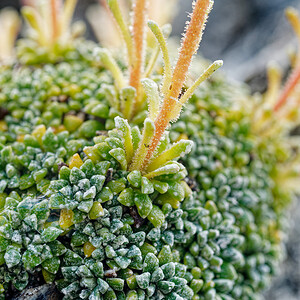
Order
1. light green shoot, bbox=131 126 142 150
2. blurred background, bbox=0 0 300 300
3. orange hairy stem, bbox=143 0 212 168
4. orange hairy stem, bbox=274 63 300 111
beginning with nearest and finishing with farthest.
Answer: orange hairy stem, bbox=143 0 212 168, light green shoot, bbox=131 126 142 150, orange hairy stem, bbox=274 63 300 111, blurred background, bbox=0 0 300 300

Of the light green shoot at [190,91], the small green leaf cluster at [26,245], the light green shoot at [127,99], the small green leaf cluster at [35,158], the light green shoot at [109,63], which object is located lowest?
the small green leaf cluster at [26,245]

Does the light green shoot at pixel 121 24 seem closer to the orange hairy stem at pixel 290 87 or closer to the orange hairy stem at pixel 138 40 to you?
the orange hairy stem at pixel 138 40

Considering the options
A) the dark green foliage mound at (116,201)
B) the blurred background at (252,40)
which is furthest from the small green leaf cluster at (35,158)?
the blurred background at (252,40)

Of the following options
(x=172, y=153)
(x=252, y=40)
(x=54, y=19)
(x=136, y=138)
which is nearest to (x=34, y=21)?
(x=54, y=19)

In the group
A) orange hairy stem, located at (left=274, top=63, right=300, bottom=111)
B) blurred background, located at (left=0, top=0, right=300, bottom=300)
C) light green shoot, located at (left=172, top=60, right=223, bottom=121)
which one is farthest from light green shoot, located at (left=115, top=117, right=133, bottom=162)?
blurred background, located at (left=0, top=0, right=300, bottom=300)

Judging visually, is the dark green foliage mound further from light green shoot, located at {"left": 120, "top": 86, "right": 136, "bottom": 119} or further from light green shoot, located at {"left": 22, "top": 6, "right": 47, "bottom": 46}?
light green shoot, located at {"left": 22, "top": 6, "right": 47, "bottom": 46}

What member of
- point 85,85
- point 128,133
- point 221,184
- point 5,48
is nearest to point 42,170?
point 128,133

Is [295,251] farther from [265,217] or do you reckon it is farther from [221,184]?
[221,184]
